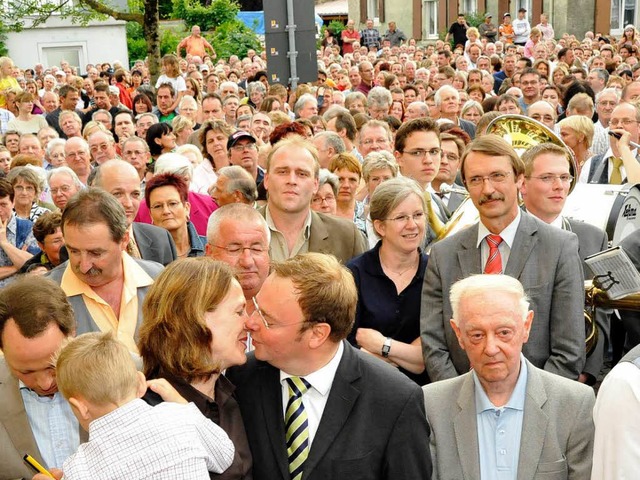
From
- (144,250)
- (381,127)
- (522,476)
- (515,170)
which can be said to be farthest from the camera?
(381,127)

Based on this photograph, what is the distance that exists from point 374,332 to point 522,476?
4.64 feet

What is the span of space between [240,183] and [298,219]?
3.77ft

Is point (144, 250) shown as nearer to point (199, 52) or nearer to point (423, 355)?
point (423, 355)

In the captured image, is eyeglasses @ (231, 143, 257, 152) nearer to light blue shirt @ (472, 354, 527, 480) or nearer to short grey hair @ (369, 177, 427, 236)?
short grey hair @ (369, 177, 427, 236)

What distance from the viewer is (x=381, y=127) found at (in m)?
9.23

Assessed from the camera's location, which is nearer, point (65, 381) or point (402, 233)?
point (65, 381)

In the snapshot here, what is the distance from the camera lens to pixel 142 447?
3051 mm

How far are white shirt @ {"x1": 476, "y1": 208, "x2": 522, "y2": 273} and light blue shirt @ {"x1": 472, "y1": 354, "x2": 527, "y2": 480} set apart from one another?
103 cm

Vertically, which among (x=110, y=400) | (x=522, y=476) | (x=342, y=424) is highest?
(x=110, y=400)

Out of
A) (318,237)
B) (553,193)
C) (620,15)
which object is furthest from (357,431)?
(620,15)

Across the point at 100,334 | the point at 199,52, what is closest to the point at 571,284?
the point at 100,334

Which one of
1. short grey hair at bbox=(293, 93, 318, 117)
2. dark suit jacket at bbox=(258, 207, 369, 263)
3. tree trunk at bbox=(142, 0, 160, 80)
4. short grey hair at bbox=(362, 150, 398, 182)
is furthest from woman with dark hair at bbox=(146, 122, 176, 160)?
tree trunk at bbox=(142, 0, 160, 80)

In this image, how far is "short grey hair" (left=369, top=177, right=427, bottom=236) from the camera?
533 centimetres

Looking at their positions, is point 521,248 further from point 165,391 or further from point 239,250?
point 165,391
